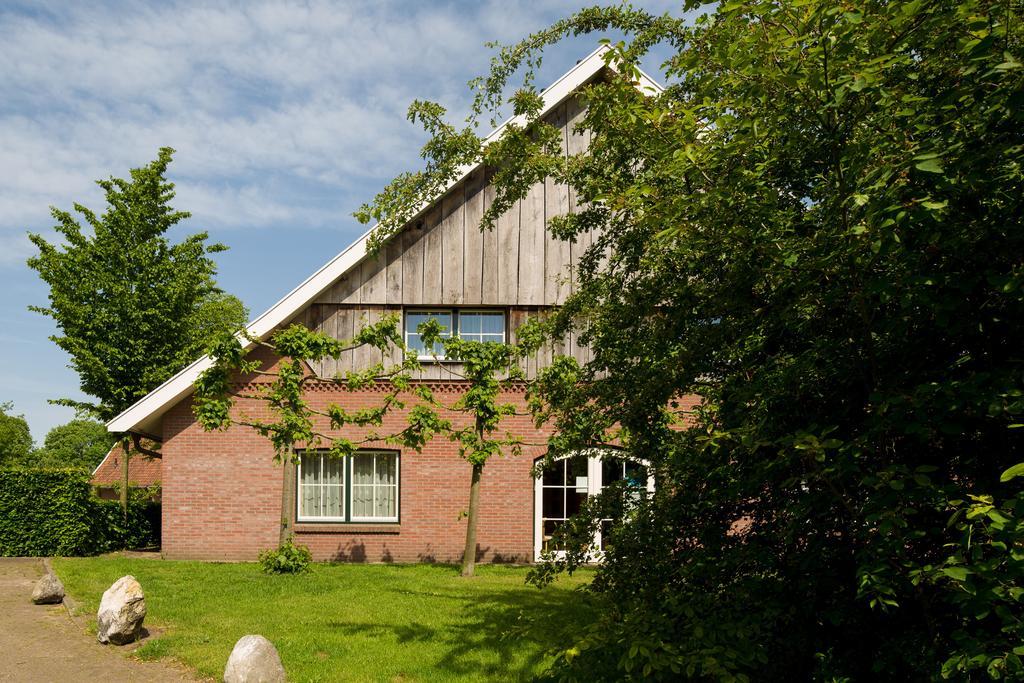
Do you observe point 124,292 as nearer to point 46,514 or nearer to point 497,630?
point 46,514

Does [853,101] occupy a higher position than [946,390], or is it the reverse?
[853,101]

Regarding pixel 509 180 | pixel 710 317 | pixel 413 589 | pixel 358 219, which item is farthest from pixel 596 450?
pixel 413 589

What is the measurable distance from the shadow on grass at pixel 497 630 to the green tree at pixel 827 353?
882mm

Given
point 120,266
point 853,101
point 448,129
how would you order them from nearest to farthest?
1. point 853,101
2. point 448,129
3. point 120,266

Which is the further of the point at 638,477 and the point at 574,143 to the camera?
the point at 574,143

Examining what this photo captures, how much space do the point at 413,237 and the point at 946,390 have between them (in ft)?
42.0

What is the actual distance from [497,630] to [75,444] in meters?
55.1

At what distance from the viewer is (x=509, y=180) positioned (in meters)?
7.73

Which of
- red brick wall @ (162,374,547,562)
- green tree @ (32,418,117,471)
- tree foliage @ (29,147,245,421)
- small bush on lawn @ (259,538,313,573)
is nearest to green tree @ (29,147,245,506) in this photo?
tree foliage @ (29,147,245,421)

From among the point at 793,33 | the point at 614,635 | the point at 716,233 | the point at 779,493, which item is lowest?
the point at 614,635

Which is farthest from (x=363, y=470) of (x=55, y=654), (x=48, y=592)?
(x=55, y=654)

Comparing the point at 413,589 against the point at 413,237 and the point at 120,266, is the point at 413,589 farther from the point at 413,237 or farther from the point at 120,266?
the point at 120,266

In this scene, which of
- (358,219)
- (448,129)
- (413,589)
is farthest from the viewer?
(413,589)

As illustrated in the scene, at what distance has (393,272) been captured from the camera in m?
15.3
